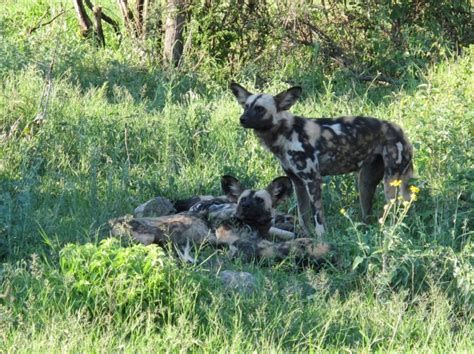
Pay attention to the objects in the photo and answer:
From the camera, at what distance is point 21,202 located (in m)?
5.84

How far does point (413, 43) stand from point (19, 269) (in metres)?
6.02

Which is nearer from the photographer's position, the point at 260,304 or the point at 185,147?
the point at 260,304

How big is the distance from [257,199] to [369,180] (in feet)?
3.13

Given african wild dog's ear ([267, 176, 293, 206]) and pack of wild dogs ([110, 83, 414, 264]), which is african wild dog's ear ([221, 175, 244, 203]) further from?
african wild dog's ear ([267, 176, 293, 206])

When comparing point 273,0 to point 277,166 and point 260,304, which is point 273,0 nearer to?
point 277,166

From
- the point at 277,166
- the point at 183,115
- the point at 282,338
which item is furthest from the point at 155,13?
the point at 282,338

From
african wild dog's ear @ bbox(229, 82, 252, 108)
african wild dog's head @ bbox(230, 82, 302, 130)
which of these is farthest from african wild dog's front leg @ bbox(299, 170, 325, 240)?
african wild dog's ear @ bbox(229, 82, 252, 108)

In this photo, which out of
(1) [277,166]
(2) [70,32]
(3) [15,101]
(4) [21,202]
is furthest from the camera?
(2) [70,32]

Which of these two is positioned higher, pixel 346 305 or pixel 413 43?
pixel 413 43

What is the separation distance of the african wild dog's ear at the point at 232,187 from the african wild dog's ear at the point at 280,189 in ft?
0.64

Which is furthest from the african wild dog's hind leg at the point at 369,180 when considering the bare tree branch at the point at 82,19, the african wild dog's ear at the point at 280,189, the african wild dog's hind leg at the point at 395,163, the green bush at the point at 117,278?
the bare tree branch at the point at 82,19

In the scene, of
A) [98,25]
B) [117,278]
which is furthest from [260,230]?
[98,25]

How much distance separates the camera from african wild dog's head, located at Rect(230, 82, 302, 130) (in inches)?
257

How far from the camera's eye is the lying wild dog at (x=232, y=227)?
5633 mm
